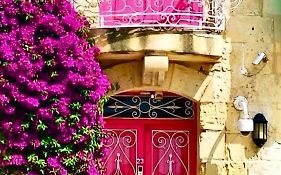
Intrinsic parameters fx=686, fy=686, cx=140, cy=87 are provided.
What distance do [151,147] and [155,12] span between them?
6.25 ft

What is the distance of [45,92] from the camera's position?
24.0 feet

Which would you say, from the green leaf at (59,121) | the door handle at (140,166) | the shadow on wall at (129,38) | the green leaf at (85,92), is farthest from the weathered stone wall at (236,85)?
the green leaf at (59,121)

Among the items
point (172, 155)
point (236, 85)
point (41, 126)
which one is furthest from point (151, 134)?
point (41, 126)

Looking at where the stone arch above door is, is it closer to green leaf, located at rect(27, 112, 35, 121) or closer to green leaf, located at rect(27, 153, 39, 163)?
green leaf, located at rect(27, 112, 35, 121)

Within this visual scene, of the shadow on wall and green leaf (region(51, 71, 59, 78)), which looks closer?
green leaf (region(51, 71, 59, 78))

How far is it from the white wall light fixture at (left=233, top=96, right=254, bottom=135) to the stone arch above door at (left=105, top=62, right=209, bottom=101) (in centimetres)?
45

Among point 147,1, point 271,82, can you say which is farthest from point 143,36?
point 271,82

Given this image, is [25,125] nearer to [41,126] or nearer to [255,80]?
[41,126]

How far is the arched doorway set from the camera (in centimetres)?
897

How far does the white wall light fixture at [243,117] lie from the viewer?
8078mm

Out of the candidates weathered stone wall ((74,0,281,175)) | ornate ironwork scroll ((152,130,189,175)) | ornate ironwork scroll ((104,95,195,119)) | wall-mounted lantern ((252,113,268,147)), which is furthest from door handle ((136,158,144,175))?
wall-mounted lantern ((252,113,268,147))

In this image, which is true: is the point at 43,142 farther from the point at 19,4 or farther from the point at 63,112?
the point at 19,4

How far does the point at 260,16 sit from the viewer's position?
27.8 ft

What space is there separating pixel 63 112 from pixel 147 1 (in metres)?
1.86
